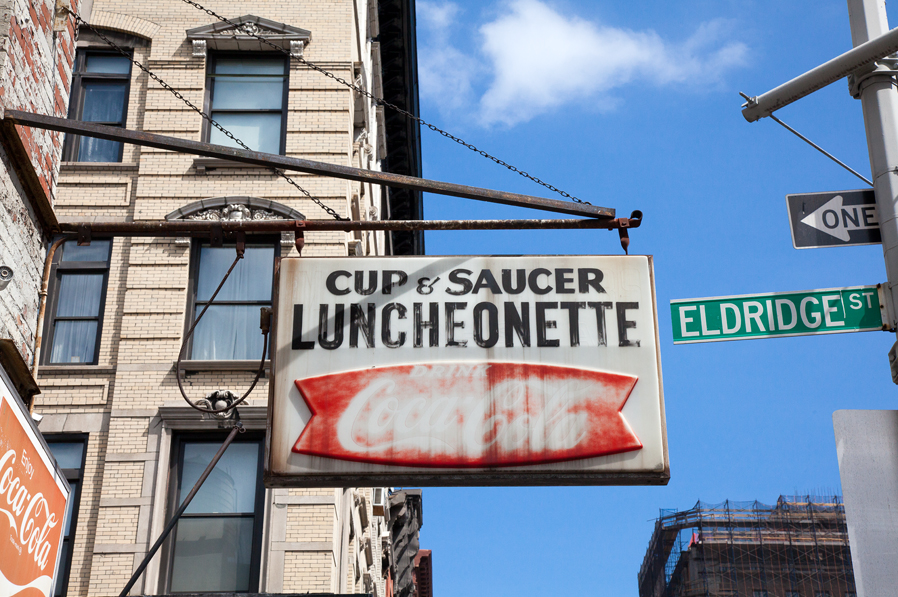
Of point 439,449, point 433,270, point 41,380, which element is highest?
point 41,380

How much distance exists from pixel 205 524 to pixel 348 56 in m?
8.05

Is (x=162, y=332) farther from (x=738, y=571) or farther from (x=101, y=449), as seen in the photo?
(x=738, y=571)

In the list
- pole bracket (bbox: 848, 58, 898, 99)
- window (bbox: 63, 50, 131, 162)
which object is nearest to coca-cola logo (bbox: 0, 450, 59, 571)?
pole bracket (bbox: 848, 58, 898, 99)

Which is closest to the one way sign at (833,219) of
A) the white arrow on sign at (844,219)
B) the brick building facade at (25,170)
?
the white arrow on sign at (844,219)

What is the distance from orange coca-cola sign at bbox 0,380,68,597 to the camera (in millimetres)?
5410

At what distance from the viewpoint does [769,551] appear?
170ft

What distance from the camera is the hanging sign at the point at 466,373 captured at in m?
6.16

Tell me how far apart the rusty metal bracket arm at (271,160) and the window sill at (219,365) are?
27.0 ft

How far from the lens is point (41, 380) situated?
1461 cm

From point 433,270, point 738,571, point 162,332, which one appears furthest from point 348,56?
point 738,571

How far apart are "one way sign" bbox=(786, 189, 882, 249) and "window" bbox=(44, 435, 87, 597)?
1076 centimetres

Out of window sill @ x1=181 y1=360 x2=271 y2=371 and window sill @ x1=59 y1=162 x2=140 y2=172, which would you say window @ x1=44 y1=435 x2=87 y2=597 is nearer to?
window sill @ x1=181 y1=360 x2=271 y2=371

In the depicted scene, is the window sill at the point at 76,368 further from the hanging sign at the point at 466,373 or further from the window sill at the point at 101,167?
the hanging sign at the point at 466,373

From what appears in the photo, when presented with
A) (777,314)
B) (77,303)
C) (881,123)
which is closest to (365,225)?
(777,314)
